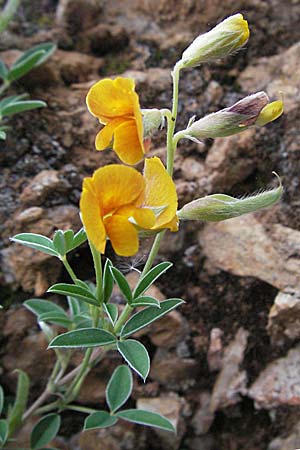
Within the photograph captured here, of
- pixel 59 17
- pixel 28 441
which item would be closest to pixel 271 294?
pixel 28 441

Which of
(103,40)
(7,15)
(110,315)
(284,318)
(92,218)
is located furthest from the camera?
(103,40)

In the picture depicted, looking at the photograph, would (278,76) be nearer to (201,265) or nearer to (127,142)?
(201,265)

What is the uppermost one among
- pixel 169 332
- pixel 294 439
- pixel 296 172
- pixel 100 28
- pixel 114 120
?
pixel 114 120

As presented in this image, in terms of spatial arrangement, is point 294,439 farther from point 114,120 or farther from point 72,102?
point 72,102

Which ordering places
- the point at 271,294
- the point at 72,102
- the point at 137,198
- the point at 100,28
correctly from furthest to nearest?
the point at 100,28 → the point at 72,102 → the point at 271,294 → the point at 137,198

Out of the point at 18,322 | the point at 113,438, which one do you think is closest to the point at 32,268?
the point at 18,322

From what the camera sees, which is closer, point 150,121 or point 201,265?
point 150,121

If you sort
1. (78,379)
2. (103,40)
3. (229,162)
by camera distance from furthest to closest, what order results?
(103,40) < (229,162) < (78,379)
